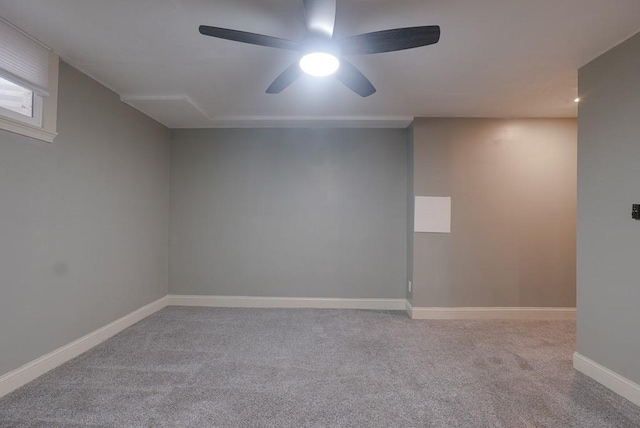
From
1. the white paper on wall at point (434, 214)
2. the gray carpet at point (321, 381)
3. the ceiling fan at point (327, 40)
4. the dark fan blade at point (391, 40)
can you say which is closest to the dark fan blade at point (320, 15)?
the ceiling fan at point (327, 40)

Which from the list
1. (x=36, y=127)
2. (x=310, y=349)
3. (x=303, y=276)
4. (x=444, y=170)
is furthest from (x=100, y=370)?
(x=444, y=170)

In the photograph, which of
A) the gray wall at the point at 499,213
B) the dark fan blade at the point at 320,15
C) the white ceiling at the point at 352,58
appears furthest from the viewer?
the gray wall at the point at 499,213

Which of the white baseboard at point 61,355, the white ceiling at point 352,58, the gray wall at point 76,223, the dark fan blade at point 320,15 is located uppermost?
the white ceiling at point 352,58

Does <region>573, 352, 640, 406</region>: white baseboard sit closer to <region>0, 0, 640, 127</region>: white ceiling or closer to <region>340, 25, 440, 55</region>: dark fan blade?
<region>0, 0, 640, 127</region>: white ceiling

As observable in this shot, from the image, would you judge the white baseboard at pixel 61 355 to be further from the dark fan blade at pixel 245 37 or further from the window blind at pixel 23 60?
the dark fan blade at pixel 245 37

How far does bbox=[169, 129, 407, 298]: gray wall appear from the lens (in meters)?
4.49

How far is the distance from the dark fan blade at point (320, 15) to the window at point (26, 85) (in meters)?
2.11

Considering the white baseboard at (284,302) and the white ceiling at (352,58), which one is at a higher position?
the white ceiling at (352,58)

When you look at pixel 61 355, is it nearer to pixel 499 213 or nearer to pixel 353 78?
pixel 353 78

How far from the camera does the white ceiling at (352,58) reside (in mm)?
2039

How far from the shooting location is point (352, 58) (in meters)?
2.68

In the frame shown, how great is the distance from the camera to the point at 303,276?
451 centimetres

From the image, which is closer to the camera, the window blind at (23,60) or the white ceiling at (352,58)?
the white ceiling at (352,58)

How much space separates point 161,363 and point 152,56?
100 inches
